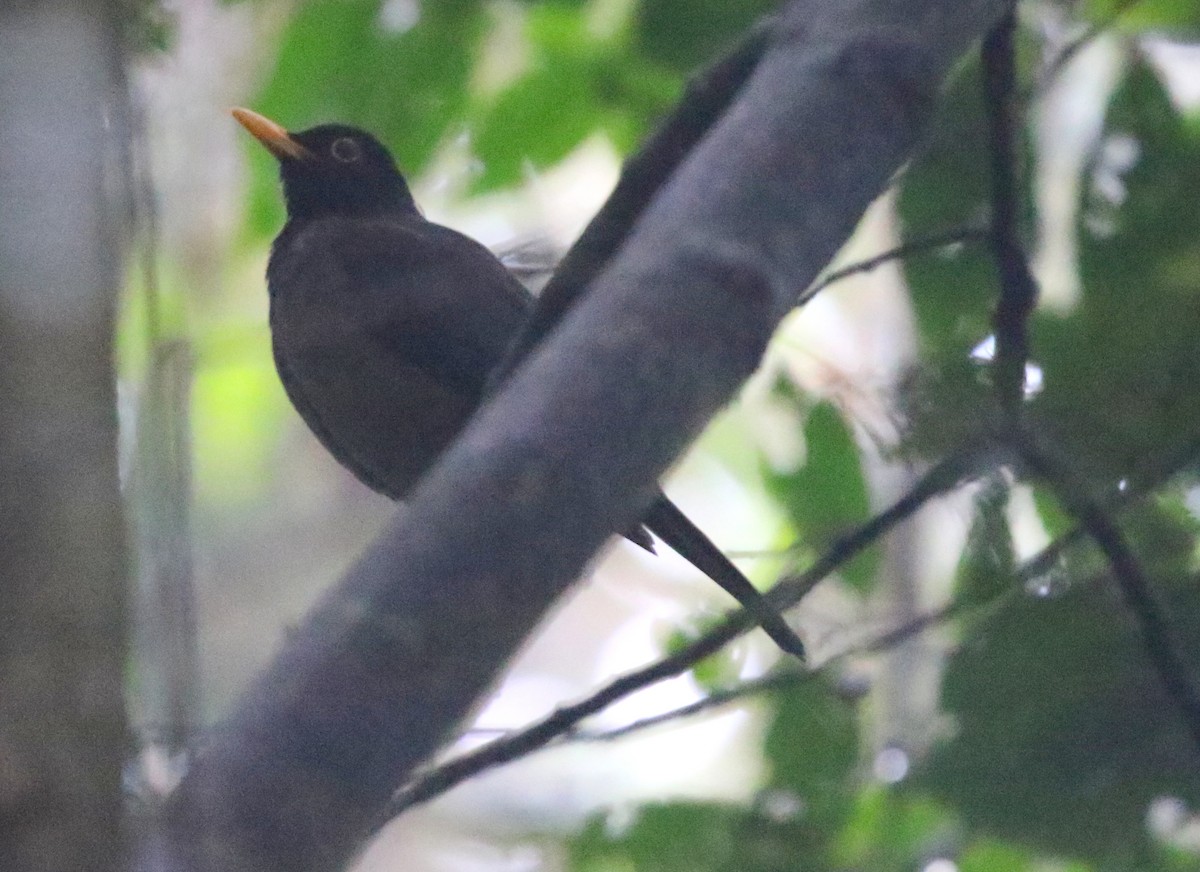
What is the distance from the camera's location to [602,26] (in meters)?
3.40

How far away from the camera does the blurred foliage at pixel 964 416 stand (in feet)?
9.45

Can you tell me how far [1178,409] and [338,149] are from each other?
8.64 ft

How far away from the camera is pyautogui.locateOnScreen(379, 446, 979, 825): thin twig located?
103 inches

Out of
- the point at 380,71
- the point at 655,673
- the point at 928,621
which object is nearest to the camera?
the point at 655,673

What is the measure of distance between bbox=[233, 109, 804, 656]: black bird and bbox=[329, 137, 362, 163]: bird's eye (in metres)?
0.21

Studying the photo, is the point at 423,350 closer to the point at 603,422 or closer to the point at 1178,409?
the point at 1178,409

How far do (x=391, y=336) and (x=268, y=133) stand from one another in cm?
56

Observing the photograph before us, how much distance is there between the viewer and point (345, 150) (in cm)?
475

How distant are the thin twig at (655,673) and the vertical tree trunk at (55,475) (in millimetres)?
1551

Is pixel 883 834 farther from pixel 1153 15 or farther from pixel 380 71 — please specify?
pixel 380 71

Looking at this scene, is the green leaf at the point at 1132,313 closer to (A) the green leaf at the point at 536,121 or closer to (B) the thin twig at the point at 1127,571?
(B) the thin twig at the point at 1127,571

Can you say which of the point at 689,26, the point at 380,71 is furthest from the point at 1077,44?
the point at 380,71

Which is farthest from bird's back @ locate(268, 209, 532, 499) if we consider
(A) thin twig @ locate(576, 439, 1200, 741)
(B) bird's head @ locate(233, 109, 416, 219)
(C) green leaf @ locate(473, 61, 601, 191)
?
(A) thin twig @ locate(576, 439, 1200, 741)

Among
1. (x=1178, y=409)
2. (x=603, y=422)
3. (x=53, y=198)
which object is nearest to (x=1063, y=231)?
(x=1178, y=409)
